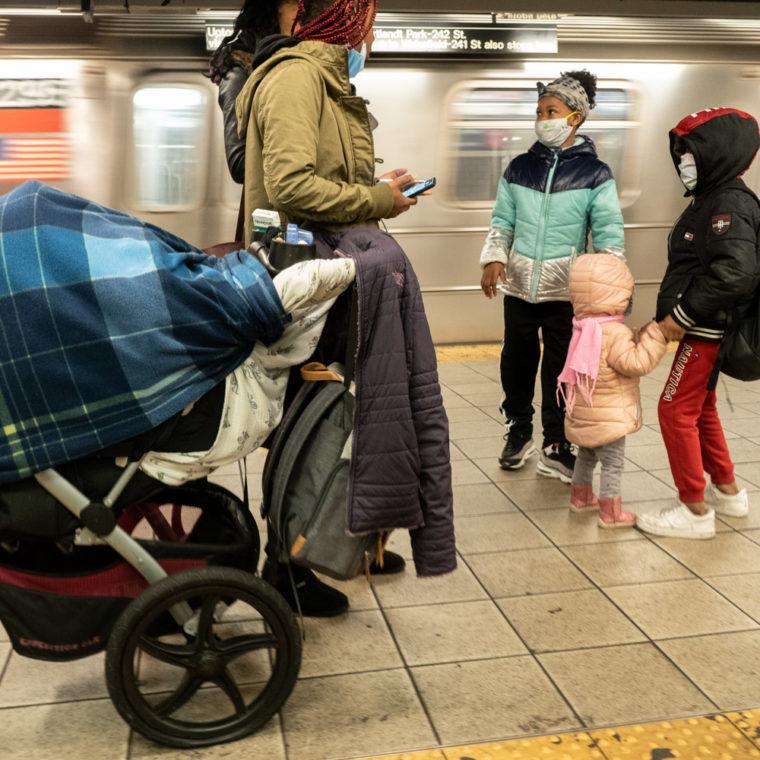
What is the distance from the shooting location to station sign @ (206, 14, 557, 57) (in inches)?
246

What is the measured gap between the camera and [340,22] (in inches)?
94.7

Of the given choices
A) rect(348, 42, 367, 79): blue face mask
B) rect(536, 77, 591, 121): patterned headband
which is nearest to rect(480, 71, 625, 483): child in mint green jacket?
rect(536, 77, 591, 121): patterned headband

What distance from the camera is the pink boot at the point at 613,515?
3.54 meters

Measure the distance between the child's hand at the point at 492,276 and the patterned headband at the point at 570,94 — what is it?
2.52 ft

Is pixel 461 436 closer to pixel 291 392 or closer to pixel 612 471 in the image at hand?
pixel 612 471

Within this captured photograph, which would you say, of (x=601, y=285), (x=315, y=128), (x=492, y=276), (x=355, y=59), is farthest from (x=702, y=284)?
(x=315, y=128)

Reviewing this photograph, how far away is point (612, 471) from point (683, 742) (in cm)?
146

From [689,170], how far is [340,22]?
62.0 inches

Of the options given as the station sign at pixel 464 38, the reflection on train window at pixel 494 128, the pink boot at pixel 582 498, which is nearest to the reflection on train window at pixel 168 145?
the station sign at pixel 464 38

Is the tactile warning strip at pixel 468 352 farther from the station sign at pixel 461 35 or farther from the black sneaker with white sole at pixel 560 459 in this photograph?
the black sneaker with white sole at pixel 560 459

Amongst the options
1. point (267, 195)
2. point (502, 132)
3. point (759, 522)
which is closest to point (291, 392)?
point (267, 195)

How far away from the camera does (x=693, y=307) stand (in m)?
3.21

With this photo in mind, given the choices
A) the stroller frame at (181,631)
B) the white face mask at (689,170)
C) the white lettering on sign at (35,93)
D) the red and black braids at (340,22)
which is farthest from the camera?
the white lettering on sign at (35,93)

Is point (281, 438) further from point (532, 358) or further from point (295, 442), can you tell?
point (532, 358)
